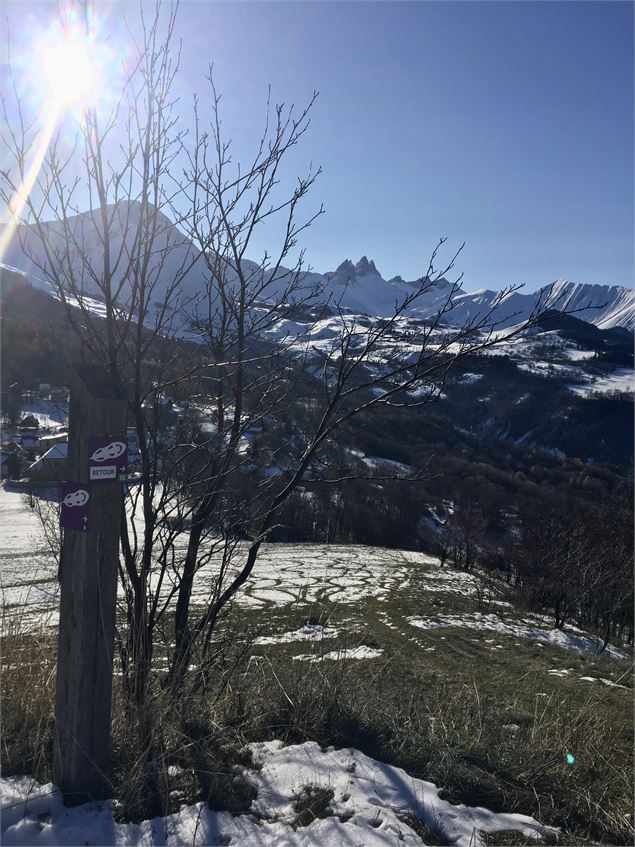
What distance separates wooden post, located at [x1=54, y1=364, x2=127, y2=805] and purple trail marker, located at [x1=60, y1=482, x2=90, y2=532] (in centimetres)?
2

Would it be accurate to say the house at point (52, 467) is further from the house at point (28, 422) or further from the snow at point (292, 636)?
the house at point (28, 422)

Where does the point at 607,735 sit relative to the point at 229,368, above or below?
below

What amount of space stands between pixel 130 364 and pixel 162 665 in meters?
2.29

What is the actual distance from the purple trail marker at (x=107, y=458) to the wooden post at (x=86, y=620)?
3 centimetres

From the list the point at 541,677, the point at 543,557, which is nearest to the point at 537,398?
the point at 543,557

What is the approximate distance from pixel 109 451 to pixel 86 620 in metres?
0.70

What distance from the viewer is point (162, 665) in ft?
13.7

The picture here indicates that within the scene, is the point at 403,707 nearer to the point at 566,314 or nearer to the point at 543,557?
the point at 566,314

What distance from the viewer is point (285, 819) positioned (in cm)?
225

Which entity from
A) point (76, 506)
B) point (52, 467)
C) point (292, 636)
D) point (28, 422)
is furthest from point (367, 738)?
point (28, 422)

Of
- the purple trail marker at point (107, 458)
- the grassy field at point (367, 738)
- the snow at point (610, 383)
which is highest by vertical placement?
the snow at point (610, 383)

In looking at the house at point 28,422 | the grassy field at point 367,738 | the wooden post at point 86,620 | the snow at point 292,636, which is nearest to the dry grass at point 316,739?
the grassy field at point 367,738

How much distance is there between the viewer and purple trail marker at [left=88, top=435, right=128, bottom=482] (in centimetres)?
230

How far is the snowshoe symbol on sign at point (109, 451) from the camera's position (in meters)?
2.30
